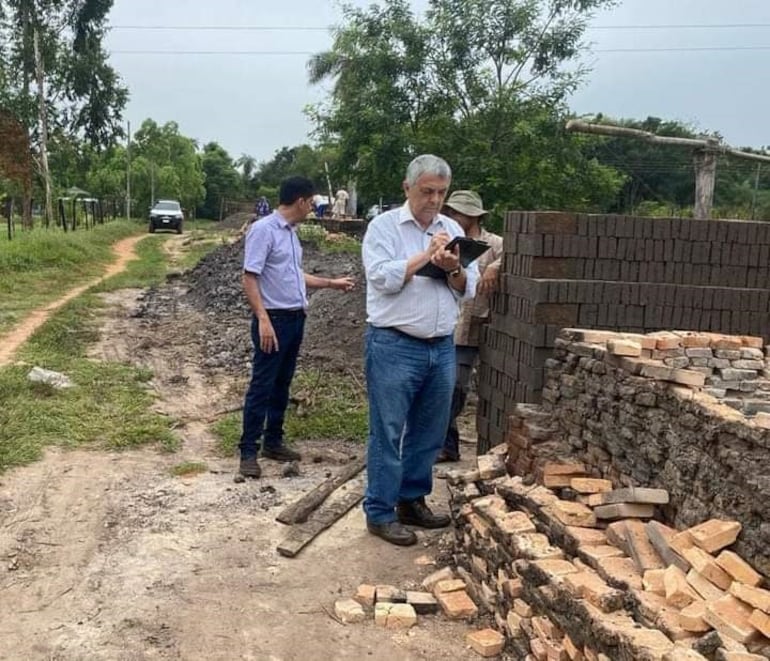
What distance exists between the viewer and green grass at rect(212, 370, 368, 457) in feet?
20.5

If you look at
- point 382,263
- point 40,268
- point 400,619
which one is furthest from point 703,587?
point 40,268

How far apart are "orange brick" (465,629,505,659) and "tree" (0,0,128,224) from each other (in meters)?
29.8

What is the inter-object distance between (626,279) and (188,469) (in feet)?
9.67

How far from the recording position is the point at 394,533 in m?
4.24

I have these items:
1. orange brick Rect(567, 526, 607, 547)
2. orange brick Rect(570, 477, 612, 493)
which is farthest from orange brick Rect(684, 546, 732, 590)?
orange brick Rect(570, 477, 612, 493)

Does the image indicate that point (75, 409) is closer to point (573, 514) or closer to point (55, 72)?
point (573, 514)

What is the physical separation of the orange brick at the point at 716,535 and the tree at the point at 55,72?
99.9ft

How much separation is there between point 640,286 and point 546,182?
22.5 feet

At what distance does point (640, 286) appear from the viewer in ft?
15.6

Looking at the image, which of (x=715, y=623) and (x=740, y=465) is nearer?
(x=715, y=623)

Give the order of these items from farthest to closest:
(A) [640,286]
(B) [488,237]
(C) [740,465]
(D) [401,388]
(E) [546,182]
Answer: (E) [546,182]
(B) [488,237]
(A) [640,286]
(D) [401,388]
(C) [740,465]

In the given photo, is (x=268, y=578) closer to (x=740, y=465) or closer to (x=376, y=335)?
(x=376, y=335)

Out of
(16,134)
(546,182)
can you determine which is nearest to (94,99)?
(16,134)

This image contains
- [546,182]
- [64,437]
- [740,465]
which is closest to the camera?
[740,465]
